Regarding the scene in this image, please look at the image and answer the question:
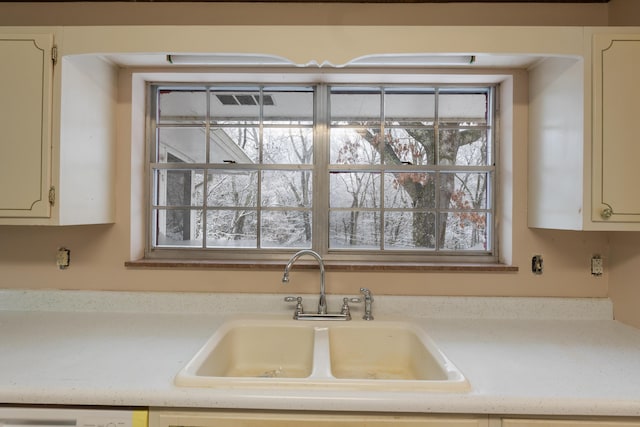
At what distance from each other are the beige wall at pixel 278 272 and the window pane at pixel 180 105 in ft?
0.70

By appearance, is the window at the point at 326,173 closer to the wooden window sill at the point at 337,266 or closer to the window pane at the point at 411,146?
the window pane at the point at 411,146

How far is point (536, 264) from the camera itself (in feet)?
5.59

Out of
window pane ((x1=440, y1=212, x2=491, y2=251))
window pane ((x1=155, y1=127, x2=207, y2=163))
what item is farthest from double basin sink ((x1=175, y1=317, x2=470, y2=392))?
window pane ((x1=155, y1=127, x2=207, y2=163))

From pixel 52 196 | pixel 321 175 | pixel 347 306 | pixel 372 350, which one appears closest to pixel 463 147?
pixel 321 175

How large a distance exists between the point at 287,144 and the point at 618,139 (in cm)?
141

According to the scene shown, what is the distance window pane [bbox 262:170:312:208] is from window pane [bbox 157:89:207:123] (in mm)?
506

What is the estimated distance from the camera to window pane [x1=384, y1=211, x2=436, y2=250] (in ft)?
6.24

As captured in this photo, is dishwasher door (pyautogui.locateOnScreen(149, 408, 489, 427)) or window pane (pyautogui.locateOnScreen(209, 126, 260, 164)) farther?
window pane (pyautogui.locateOnScreen(209, 126, 260, 164))

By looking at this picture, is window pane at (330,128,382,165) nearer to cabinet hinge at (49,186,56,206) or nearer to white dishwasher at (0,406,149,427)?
cabinet hinge at (49,186,56,206)

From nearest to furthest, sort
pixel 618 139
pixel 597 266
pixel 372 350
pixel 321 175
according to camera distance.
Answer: pixel 618 139, pixel 372 350, pixel 597 266, pixel 321 175

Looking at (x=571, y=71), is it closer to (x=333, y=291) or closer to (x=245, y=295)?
(x=333, y=291)

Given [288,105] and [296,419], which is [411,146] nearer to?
[288,105]

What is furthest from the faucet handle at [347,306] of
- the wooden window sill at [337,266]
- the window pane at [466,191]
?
the window pane at [466,191]

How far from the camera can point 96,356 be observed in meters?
1.21
